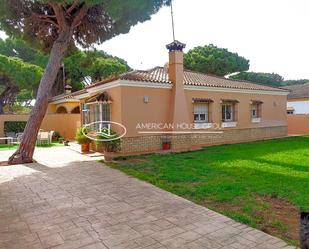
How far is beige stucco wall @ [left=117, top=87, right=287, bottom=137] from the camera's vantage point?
590 inches

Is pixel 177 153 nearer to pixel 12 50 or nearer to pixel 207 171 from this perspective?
pixel 207 171

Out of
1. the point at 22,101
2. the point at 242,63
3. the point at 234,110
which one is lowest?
the point at 234,110

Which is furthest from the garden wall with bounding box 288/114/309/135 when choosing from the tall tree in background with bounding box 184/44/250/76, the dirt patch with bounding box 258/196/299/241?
the dirt patch with bounding box 258/196/299/241

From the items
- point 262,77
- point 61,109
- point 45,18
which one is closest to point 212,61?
point 262,77

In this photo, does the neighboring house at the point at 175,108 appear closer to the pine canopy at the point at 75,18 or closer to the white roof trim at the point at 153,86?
the white roof trim at the point at 153,86

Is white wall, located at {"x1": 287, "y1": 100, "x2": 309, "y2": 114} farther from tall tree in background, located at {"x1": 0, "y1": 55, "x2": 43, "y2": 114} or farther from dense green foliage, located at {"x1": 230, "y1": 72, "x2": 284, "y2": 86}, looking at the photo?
tall tree in background, located at {"x1": 0, "y1": 55, "x2": 43, "y2": 114}

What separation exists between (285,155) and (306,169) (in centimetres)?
343

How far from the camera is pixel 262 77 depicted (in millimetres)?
44781

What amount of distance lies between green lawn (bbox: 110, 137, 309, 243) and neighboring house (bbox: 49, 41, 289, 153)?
186 centimetres

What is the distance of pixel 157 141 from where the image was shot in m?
16.2

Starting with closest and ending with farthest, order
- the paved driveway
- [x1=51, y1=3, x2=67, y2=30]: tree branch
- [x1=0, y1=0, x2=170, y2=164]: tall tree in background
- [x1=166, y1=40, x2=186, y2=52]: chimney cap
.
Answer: the paved driveway → [x1=0, y1=0, x2=170, y2=164]: tall tree in background → [x1=51, y1=3, x2=67, y2=30]: tree branch → [x1=166, y1=40, x2=186, y2=52]: chimney cap

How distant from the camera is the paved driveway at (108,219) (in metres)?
4.95

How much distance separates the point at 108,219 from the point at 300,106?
→ 106 ft

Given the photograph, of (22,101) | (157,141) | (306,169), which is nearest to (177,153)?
(157,141)
